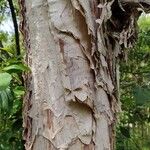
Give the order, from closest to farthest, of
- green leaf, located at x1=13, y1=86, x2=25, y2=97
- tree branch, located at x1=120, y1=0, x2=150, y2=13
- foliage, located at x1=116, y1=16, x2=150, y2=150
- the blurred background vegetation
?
tree branch, located at x1=120, y1=0, x2=150, y2=13, green leaf, located at x1=13, y1=86, x2=25, y2=97, the blurred background vegetation, foliage, located at x1=116, y1=16, x2=150, y2=150

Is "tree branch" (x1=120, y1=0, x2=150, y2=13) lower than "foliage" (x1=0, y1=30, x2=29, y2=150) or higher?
higher

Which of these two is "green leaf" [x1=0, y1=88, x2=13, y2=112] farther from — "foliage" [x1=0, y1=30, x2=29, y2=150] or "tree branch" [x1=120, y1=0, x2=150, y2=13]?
"tree branch" [x1=120, y1=0, x2=150, y2=13]

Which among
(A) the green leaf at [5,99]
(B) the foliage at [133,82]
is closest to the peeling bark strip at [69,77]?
(A) the green leaf at [5,99]

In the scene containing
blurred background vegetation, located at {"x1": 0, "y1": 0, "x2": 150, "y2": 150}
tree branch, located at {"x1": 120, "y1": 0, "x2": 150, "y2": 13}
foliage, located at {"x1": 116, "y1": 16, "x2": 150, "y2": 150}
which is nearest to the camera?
tree branch, located at {"x1": 120, "y1": 0, "x2": 150, "y2": 13}

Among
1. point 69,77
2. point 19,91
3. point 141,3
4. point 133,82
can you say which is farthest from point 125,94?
point 69,77

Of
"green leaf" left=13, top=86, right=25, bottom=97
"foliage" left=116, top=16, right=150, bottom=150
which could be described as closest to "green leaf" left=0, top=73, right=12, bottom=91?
"green leaf" left=13, top=86, right=25, bottom=97

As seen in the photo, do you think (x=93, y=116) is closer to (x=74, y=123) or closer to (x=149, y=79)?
(x=74, y=123)

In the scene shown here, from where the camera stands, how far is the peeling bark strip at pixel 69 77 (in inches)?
31.8

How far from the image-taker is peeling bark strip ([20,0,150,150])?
0.81m

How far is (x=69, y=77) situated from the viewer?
0.81m

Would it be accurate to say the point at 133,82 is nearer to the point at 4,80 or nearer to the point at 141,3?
the point at 141,3

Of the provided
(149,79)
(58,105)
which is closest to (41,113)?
(58,105)

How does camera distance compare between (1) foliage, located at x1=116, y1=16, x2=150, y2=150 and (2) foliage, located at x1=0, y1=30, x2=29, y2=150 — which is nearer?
(2) foliage, located at x1=0, y1=30, x2=29, y2=150

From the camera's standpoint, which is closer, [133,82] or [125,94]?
[133,82]
